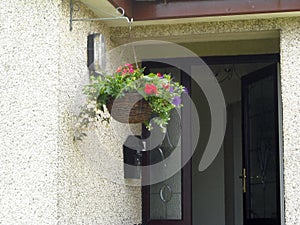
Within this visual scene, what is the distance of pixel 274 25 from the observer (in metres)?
5.68

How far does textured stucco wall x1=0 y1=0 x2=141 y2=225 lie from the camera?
170 inches

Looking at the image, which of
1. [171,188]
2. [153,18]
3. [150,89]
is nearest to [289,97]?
[153,18]

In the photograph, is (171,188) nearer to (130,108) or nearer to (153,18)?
(153,18)

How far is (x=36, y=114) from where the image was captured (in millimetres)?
4363

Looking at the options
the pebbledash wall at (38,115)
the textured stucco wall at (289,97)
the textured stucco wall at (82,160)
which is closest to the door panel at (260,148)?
the textured stucco wall at (289,97)

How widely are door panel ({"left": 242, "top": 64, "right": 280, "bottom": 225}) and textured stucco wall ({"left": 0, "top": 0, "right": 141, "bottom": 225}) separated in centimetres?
317

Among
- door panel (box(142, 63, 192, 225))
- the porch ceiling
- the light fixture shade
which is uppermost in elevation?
the porch ceiling

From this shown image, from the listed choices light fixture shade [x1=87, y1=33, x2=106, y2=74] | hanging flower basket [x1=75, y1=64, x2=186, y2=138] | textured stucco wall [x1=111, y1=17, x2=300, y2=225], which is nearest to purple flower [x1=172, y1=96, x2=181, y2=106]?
hanging flower basket [x1=75, y1=64, x2=186, y2=138]

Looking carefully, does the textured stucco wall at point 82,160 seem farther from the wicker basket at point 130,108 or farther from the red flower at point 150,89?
the red flower at point 150,89

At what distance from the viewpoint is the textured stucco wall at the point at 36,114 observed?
431 cm

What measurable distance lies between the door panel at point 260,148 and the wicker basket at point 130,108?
112 inches

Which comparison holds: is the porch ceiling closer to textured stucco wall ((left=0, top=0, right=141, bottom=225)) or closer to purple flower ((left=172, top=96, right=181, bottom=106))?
textured stucco wall ((left=0, top=0, right=141, bottom=225))

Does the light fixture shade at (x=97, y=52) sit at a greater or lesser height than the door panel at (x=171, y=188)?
greater

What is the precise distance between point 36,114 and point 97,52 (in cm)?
83
